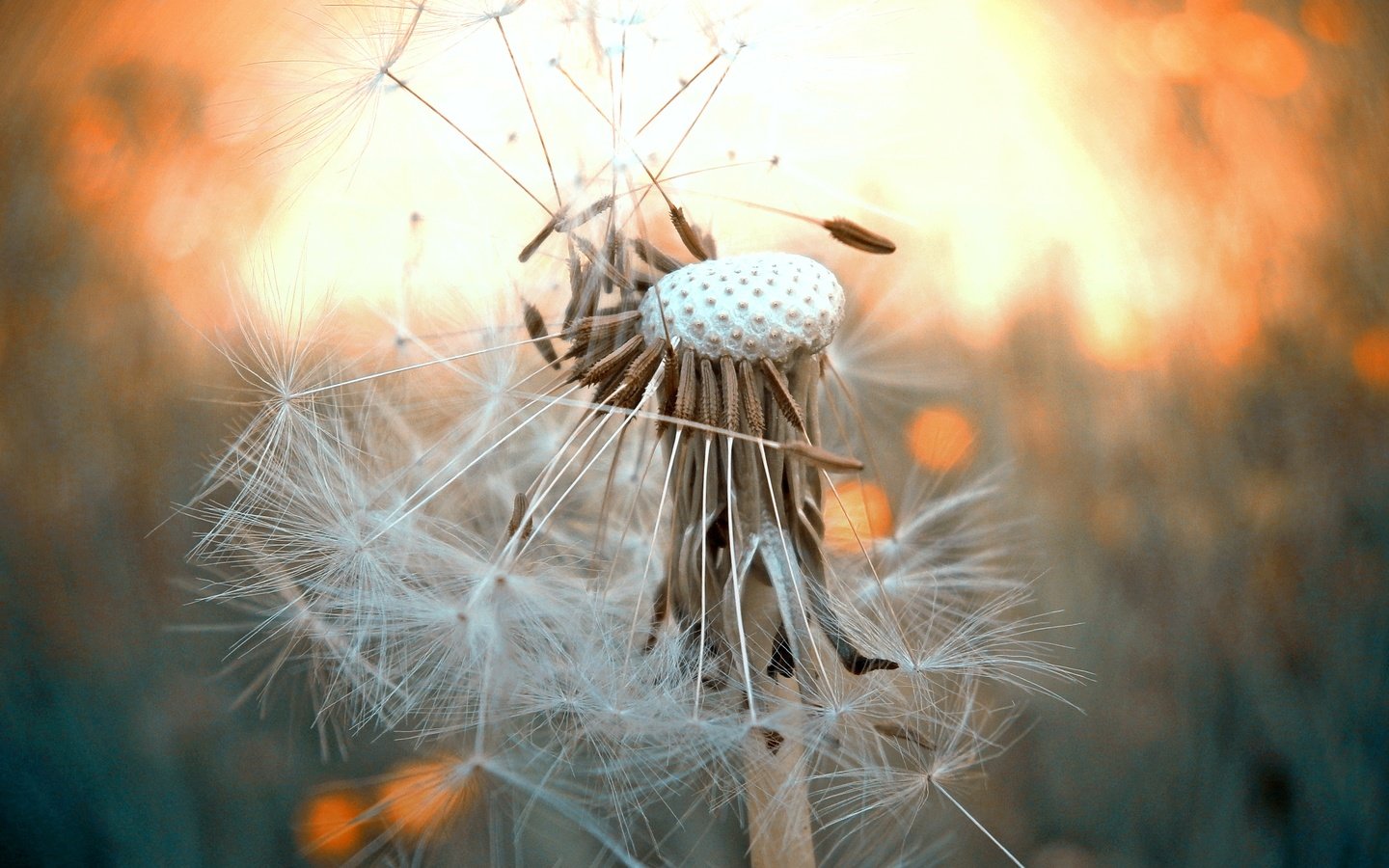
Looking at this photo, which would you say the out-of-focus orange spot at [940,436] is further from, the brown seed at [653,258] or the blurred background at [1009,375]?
the brown seed at [653,258]

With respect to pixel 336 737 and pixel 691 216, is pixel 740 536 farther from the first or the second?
pixel 336 737

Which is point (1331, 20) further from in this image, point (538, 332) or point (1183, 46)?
point (538, 332)

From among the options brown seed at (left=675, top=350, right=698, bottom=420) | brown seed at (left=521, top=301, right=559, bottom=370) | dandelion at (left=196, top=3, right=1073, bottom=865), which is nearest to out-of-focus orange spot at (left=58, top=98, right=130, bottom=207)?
dandelion at (left=196, top=3, right=1073, bottom=865)

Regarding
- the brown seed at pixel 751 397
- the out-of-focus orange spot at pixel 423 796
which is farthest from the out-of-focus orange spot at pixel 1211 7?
the out-of-focus orange spot at pixel 423 796

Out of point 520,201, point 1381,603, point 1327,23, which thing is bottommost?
point 1381,603

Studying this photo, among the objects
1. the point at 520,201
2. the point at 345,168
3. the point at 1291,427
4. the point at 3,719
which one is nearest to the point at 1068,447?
the point at 1291,427

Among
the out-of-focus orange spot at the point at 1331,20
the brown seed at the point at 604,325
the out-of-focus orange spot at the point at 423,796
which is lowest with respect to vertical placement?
the out-of-focus orange spot at the point at 423,796
